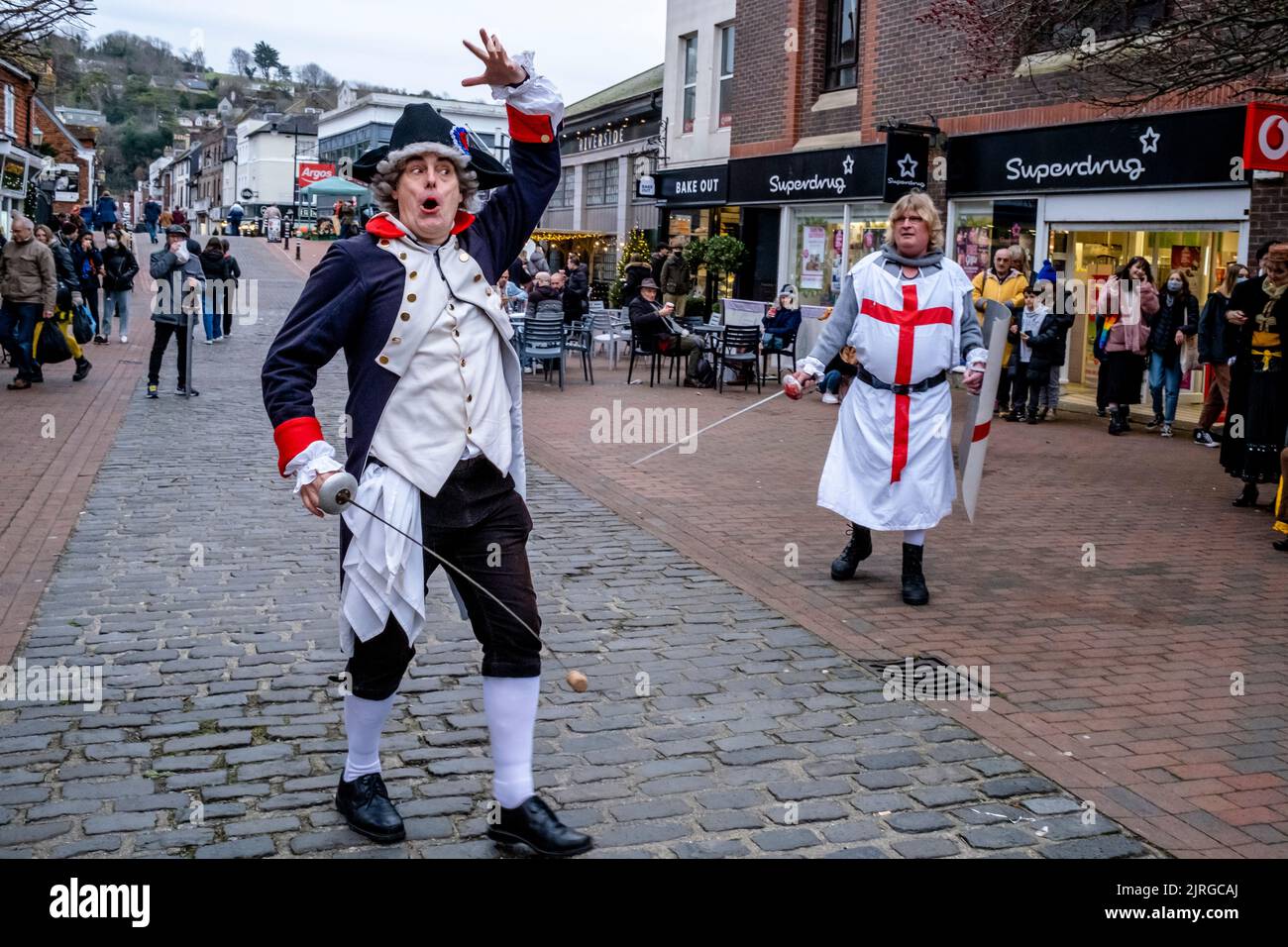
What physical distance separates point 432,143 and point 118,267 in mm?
19265

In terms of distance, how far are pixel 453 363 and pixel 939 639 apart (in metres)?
3.33

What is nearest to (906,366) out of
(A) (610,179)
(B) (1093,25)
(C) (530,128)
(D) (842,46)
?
(C) (530,128)

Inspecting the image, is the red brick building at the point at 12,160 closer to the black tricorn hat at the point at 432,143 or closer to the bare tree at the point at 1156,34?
the bare tree at the point at 1156,34

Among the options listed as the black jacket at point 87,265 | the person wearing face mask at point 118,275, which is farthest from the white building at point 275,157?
the black jacket at point 87,265

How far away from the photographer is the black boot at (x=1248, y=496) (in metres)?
10.2

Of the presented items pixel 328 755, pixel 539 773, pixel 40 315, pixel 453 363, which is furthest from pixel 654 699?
pixel 40 315

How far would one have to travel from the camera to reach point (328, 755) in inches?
179

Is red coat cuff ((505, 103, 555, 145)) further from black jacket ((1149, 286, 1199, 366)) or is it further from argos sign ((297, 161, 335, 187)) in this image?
argos sign ((297, 161, 335, 187))

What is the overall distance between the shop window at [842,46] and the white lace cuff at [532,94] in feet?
60.6

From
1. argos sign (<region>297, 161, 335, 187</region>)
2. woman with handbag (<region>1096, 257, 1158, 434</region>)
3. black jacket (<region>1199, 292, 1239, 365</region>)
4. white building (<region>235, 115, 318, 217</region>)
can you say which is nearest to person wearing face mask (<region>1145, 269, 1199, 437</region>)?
woman with handbag (<region>1096, 257, 1158, 434</region>)

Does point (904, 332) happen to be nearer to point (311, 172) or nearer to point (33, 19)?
point (33, 19)

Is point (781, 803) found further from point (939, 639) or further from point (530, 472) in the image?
point (530, 472)
